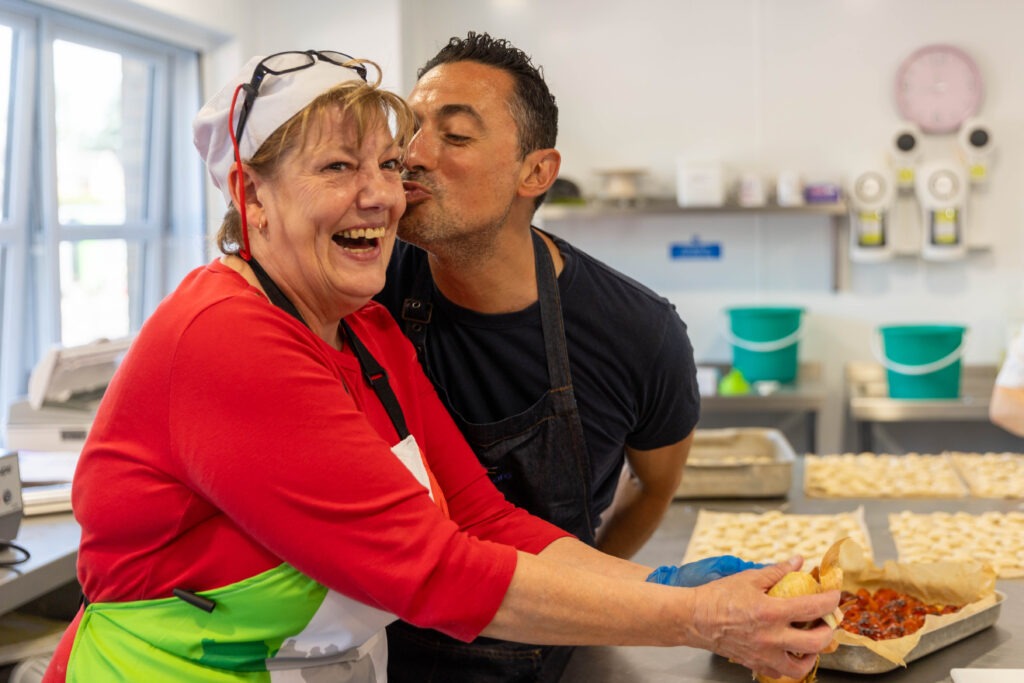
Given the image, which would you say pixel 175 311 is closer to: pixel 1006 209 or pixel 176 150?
pixel 176 150

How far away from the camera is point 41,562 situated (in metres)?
2.24

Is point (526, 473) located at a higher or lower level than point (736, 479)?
higher

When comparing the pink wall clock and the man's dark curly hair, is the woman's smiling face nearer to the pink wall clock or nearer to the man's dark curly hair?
the man's dark curly hair

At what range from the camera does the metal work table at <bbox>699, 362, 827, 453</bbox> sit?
4.80m

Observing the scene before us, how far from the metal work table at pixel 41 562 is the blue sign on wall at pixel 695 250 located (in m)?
3.58

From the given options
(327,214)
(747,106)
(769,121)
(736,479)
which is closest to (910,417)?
(769,121)

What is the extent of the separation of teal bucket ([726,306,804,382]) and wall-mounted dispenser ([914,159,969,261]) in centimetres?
71

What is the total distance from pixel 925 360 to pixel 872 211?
794 mm

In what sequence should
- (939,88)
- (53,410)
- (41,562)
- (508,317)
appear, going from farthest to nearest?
(939,88) → (53,410) → (41,562) → (508,317)

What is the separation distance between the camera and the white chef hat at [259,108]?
1304 millimetres

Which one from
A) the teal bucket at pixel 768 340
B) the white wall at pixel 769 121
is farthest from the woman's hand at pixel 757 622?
the white wall at pixel 769 121

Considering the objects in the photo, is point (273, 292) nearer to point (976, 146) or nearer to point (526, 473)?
point (526, 473)

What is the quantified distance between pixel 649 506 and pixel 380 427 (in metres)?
1.01

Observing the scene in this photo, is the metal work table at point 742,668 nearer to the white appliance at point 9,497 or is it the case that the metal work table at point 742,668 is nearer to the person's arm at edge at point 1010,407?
the person's arm at edge at point 1010,407
